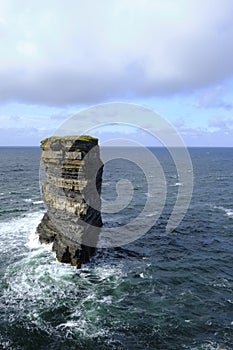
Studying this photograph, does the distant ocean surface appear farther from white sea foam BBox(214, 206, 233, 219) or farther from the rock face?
white sea foam BBox(214, 206, 233, 219)

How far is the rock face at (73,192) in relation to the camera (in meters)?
41.3

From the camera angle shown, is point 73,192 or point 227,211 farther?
point 227,211

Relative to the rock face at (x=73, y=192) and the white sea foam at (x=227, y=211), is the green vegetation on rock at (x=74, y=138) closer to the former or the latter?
the rock face at (x=73, y=192)

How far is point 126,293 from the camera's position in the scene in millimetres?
35156

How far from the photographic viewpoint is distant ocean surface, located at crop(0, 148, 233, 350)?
2828cm

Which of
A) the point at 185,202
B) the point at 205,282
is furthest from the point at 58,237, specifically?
the point at 185,202

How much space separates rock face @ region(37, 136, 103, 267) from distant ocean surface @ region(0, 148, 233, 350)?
254 cm

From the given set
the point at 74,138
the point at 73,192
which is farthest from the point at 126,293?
the point at 74,138

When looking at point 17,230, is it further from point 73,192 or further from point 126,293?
point 126,293

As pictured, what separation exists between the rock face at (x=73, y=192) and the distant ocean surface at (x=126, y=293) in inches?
99.9

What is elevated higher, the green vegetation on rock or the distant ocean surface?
the green vegetation on rock

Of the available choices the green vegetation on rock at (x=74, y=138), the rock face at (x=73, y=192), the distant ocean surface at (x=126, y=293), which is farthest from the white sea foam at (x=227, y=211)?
the green vegetation on rock at (x=74, y=138)

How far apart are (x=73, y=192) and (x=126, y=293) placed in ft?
50.5

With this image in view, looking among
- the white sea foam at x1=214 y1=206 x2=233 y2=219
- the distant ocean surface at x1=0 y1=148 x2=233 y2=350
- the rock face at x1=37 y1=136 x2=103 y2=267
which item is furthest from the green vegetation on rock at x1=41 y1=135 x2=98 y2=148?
the white sea foam at x1=214 y1=206 x2=233 y2=219
